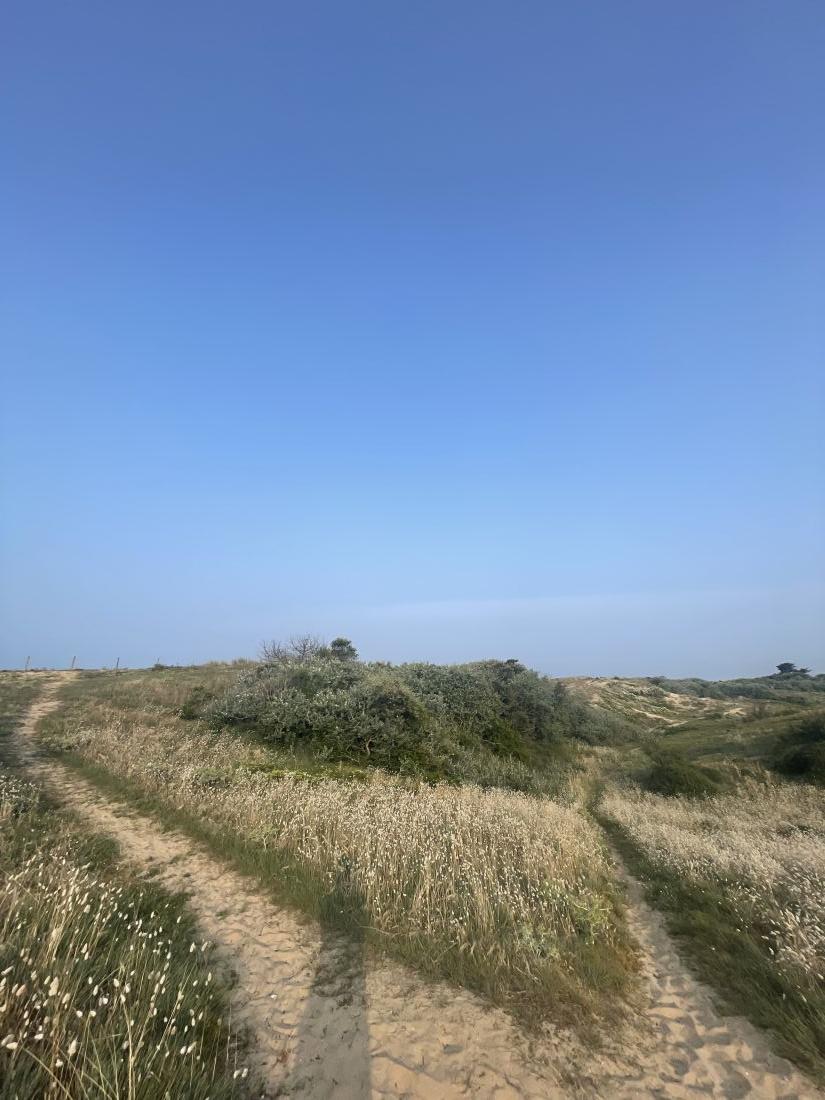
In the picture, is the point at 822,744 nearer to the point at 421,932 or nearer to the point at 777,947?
the point at 777,947

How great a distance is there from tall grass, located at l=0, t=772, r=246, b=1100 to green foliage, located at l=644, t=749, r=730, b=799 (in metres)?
22.4

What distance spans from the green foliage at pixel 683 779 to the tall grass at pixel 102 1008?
22359 mm

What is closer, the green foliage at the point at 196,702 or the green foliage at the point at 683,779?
the green foliage at the point at 683,779

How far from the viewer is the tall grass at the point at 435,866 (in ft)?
21.6

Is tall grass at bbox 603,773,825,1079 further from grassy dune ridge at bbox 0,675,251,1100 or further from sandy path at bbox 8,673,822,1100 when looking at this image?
grassy dune ridge at bbox 0,675,251,1100

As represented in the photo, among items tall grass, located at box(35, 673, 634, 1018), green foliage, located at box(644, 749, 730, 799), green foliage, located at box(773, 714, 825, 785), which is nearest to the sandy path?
tall grass, located at box(35, 673, 634, 1018)

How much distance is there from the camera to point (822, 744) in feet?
76.1

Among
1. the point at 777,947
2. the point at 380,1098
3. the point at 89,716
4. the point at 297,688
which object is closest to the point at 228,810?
the point at 380,1098

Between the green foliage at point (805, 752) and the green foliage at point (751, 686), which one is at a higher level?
the green foliage at point (805, 752)

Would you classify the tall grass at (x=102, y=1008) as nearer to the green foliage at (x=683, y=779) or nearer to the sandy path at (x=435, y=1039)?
the sandy path at (x=435, y=1039)

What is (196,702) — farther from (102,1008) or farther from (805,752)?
(805,752)

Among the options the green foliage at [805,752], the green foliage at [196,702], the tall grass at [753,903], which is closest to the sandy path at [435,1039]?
the tall grass at [753,903]

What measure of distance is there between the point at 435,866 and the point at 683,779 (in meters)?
19.4

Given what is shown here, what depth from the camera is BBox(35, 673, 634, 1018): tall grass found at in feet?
21.6
